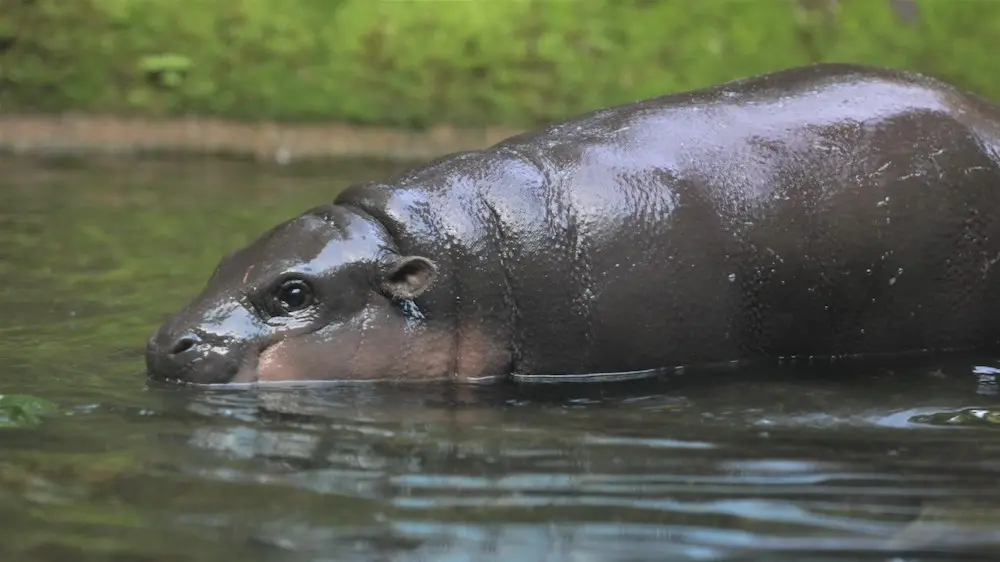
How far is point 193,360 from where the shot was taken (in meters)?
4.59

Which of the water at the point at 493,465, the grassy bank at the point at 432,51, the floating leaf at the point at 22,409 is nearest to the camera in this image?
the water at the point at 493,465

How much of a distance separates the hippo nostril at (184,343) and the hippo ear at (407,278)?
A: 0.72 metres

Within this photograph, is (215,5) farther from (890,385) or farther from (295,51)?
(890,385)

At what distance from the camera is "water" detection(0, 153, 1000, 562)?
3.08 metres

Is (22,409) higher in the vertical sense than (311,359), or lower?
lower

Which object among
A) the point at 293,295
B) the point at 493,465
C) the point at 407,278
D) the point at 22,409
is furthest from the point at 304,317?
the point at 493,465

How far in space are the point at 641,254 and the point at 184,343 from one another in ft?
5.74

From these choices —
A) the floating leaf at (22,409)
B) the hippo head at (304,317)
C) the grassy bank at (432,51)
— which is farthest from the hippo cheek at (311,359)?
the grassy bank at (432,51)

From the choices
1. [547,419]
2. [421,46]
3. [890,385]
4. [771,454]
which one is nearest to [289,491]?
[547,419]

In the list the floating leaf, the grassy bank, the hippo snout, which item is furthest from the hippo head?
the grassy bank

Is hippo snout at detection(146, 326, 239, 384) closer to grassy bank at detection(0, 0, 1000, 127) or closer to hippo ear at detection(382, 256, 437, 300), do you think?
hippo ear at detection(382, 256, 437, 300)

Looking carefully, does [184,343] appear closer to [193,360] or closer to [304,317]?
[193,360]

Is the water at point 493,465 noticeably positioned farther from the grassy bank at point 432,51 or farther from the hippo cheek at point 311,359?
the grassy bank at point 432,51

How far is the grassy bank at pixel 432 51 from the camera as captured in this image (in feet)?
41.8
